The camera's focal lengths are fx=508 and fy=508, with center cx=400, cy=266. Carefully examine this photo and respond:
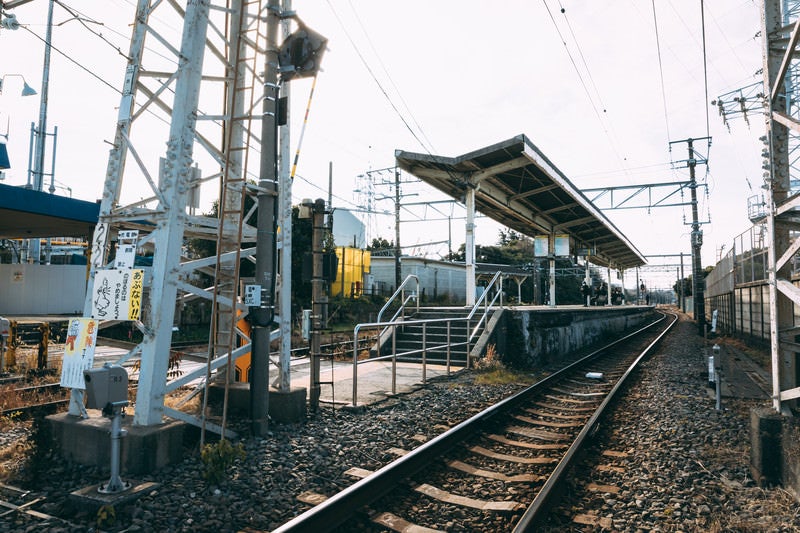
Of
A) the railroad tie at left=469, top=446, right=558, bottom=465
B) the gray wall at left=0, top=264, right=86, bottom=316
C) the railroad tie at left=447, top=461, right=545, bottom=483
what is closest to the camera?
the railroad tie at left=447, top=461, right=545, bottom=483

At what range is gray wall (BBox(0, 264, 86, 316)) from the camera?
25391 millimetres

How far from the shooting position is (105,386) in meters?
4.57

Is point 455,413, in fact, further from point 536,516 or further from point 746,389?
point 746,389

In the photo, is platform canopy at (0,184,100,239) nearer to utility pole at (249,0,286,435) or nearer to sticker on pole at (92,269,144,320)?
sticker on pole at (92,269,144,320)

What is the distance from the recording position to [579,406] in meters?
9.02

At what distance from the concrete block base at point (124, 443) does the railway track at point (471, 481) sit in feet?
5.38

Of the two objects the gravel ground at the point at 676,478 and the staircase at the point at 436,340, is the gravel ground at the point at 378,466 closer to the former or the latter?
the gravel ground at the point at 676,478

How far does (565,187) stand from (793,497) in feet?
47.1

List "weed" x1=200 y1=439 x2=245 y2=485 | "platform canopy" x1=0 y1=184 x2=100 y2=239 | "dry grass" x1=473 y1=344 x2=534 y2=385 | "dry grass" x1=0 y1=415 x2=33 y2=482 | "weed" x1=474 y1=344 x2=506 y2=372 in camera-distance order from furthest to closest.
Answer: "platform canopy" x1=0 y1=184 x2=100 y2=239 → "weed" x1=474 y1=344 x2=506 y2=372 → "dry grass" x1=473 y1=344 x2=534 y2=385 → "dry grass" x1=0 y1=415 x2=33 y2=482 → "weed" x1=200 y1=439 x2=245 y2=485

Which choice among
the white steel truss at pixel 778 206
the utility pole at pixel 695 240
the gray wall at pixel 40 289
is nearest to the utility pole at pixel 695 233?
the utility pole at pixel 695 240

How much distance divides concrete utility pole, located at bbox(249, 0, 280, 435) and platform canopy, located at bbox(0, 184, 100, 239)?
12.0 m

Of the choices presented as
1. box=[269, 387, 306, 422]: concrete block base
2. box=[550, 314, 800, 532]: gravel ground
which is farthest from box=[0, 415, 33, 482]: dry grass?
box=[550, 314, 800, 532]: gravel ground

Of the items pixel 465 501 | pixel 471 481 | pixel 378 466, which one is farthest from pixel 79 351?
pixel 471 481

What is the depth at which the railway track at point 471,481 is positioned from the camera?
4.25 metres
